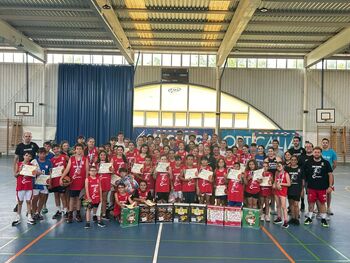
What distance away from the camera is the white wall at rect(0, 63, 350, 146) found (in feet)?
78.9

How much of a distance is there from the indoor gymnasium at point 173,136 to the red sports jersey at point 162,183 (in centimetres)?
2

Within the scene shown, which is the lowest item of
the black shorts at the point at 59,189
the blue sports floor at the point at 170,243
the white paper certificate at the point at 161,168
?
the blue sports floor at the point at 170,243

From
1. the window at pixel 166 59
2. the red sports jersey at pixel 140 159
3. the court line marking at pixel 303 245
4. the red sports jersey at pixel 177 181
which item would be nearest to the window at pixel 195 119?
the window at pixel 166 59

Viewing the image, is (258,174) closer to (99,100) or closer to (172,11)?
(172,11)

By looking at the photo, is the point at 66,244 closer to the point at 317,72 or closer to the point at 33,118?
the point at 33,118

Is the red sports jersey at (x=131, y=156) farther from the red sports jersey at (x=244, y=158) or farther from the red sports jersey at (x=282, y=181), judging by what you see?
the red sports jersey at (x=282, y=181)

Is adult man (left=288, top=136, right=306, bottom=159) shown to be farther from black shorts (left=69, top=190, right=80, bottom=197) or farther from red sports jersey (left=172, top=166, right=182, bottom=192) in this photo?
black shorts (left=69, top=190, right=80, bottom=197)

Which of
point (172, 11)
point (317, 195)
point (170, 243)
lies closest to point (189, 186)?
point (170, 243)

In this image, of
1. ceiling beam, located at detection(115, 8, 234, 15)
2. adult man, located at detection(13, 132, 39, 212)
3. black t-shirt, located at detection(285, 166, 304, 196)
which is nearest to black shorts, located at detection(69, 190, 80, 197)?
adult man, located at detection(13, 132, 39, 212)

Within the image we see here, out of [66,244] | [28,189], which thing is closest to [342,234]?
[66,244]

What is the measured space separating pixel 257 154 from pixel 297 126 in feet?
51.9

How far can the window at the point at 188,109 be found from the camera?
2436cm

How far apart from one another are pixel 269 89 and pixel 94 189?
18678 millimetres

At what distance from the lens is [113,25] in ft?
48.9
